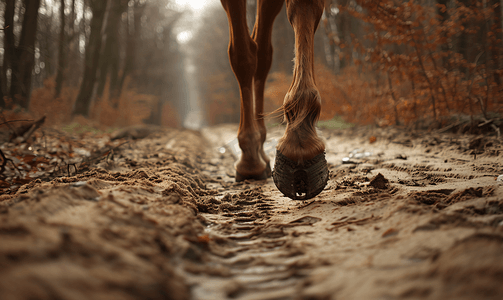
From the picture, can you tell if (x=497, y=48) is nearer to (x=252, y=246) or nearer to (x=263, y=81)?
(x=263, y=81)

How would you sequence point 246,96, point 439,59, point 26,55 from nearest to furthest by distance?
point 246,96
point 439,59
point 26,55

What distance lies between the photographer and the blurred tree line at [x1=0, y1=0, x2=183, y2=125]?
7164 mm

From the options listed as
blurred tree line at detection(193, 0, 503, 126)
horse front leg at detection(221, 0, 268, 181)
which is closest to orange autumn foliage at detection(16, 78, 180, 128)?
horse front leg at detection(221, 0, 268, 181)

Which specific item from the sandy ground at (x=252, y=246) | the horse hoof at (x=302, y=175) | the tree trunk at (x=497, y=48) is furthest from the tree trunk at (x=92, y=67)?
the tree trunk at (x=497, y=48)

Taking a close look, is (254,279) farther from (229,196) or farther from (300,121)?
(229,196)

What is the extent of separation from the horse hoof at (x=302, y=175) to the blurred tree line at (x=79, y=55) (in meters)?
2.16

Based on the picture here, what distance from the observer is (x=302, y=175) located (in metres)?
1.66

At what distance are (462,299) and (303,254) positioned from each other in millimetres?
526

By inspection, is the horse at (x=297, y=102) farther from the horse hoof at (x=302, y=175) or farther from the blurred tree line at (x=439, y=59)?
the blurred tree line at (x=439, y=59)

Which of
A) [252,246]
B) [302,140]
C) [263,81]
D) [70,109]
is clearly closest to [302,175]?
[302,140]

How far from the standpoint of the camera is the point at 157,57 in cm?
2611

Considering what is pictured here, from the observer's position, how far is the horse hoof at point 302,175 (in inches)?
65.0

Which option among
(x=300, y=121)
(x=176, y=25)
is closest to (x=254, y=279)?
(x=300, y=121)

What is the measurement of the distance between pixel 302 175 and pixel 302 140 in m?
0.21
